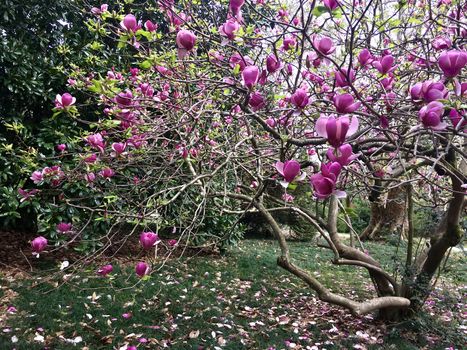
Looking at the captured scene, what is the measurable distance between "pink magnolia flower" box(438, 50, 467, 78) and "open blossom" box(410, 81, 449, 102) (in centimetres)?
6

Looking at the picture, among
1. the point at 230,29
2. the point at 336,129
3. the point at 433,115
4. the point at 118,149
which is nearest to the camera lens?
the point at 336,129

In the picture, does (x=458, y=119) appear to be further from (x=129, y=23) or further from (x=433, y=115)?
(x=129, y=23)

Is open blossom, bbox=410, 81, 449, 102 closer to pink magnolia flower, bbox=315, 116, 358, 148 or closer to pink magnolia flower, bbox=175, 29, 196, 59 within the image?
pink magnolia flower, bbox=315, 116, 358, 148

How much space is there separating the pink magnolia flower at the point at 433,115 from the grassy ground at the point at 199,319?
1.72 m

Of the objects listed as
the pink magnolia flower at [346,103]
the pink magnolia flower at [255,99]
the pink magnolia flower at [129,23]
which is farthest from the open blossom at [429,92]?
the pink magnolia flower at [129,23]

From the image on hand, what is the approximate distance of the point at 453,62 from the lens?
1053 mm

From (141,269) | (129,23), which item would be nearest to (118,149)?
(129,23)

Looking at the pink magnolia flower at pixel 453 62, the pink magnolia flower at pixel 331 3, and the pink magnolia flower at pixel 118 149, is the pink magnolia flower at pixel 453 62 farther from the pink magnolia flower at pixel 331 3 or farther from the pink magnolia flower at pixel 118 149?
the pink magnolia flower at pixel 118 149

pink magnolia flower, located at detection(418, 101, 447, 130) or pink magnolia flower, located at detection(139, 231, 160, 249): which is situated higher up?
pink magnolia flower, located at detection(418, 101, 447, 130)

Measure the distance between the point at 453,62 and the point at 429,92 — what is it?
0.10 meters

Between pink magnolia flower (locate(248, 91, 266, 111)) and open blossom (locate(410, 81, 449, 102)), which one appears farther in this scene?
pink magnolia flower (locate(248, 91, 266, 111))

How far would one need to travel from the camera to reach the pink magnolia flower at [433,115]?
1.04 meters

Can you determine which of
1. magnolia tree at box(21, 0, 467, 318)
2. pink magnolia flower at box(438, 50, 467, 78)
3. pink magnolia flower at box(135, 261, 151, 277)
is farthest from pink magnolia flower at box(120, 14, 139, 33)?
pink magnolia flower at box(438, 50, 467, 78)

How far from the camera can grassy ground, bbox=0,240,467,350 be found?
2.73m
